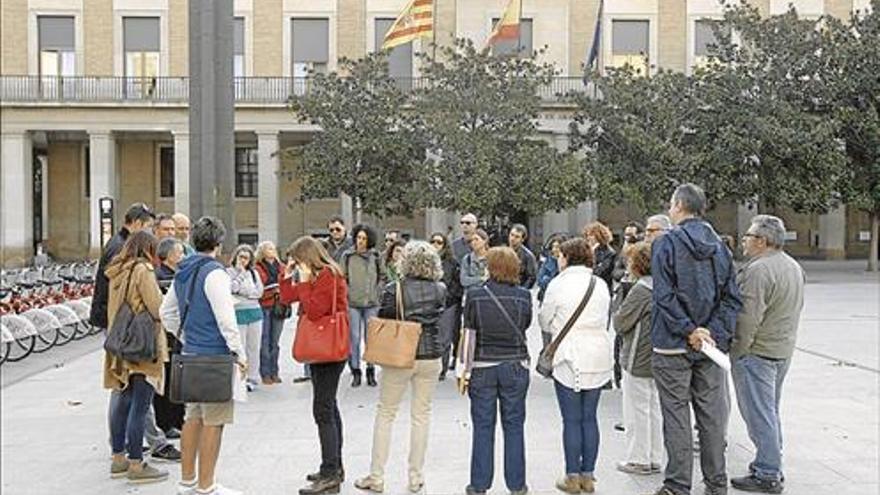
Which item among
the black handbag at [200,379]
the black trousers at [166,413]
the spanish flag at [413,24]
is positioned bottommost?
the black trousers at [166,413]

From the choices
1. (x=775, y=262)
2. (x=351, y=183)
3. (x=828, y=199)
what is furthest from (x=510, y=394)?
(x=828, y=199)

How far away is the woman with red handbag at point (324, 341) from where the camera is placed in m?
6.36

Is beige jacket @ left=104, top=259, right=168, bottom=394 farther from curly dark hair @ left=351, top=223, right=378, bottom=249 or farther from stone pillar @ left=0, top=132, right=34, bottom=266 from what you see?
stone pillar @ left=0, top=132, right=34, bottom=266

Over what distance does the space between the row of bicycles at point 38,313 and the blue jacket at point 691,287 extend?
8.63 meters

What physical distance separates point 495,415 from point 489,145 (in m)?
23.3

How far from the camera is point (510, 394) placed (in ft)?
20.3

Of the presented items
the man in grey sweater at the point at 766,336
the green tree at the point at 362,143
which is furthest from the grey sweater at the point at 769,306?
the green tree at the point at 362,143

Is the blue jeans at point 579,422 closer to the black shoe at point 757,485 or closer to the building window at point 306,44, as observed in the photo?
the black shoe at point 757,485

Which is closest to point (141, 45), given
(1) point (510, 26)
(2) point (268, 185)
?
(2) point (268, 185)

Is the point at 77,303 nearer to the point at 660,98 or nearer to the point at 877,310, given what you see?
A: the point at 877,310

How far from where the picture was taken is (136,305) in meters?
6.48

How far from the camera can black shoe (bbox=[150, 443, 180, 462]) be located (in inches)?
285

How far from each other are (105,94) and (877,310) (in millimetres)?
29737

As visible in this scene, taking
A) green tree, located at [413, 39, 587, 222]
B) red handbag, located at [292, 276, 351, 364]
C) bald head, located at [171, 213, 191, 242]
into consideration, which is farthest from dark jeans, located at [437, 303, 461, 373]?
green tree, located at [413, 39, 587, 222]
